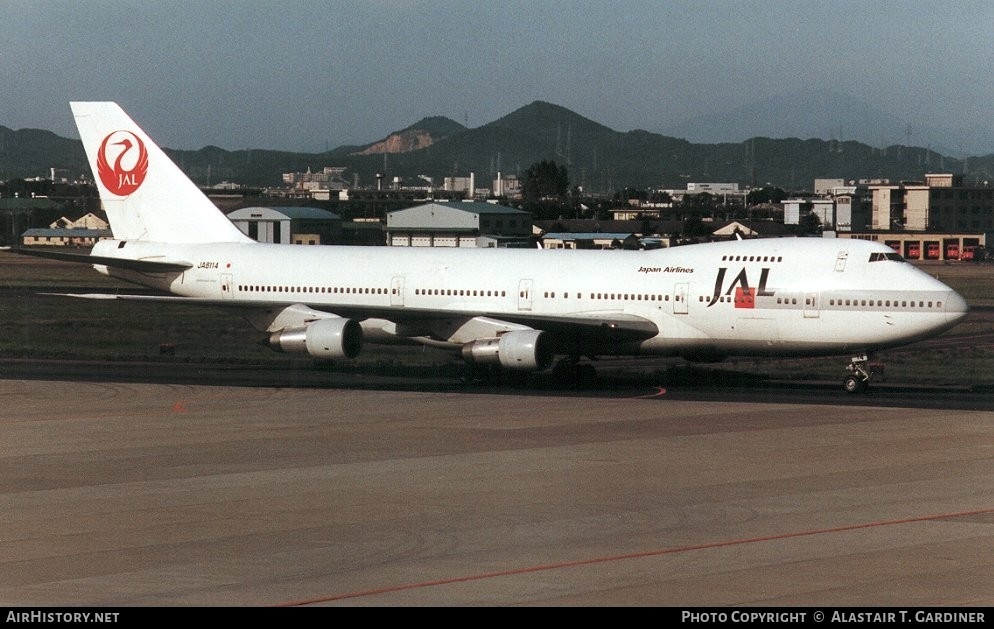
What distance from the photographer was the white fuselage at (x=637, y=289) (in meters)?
47.3

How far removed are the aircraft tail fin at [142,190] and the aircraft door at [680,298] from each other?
17.4 m

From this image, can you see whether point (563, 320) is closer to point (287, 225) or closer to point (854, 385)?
point (854, 385)

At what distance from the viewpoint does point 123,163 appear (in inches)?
2286

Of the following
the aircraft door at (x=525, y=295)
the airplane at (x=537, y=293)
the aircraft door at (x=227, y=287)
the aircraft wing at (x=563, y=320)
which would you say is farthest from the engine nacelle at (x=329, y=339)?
the aircraft door at (x=227, y=287)

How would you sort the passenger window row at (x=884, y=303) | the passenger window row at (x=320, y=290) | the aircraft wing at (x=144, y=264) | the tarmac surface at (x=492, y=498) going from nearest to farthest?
the tarmac surface at (x=492, y=498)
the passenger window row at (x=884, y=303)
the passenger window row at (x=320, y=290)
the aircraft wing at (x=144, y=264)

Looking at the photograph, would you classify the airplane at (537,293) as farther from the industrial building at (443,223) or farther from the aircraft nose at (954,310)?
the industrial building at (443,223)

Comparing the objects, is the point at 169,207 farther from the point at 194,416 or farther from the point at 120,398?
the point at 194,416

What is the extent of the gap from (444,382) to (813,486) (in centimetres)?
2235

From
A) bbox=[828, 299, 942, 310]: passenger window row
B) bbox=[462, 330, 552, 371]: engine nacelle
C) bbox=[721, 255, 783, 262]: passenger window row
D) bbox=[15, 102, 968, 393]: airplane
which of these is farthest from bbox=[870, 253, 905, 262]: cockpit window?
bbox=[462, 330, 552, 371]: engine nacelle

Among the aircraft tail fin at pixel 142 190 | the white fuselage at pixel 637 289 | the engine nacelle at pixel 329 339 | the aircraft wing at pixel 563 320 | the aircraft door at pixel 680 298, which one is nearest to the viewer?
the white fuselage at pixel 637 289

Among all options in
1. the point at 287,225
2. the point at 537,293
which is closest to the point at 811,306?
the point at 537,293

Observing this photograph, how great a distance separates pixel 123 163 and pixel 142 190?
137 centimetres

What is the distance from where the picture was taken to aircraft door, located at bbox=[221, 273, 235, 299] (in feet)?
182

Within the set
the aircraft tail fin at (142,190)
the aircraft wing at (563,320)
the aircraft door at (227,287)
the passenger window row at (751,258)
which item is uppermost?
the aircraft tail fin at (142,190)
